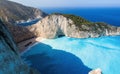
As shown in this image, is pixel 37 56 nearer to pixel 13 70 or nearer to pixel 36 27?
pixel 36 27

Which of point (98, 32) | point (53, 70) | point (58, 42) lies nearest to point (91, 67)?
point (53, 70)

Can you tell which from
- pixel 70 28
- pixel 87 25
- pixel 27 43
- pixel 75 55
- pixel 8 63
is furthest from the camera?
pixel 87 25

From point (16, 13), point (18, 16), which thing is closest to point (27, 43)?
point (18, 16)

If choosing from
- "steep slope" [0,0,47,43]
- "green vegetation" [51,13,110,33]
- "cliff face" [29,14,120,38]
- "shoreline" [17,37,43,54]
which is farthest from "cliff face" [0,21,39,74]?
"green vegetation" [51,13,110,33]

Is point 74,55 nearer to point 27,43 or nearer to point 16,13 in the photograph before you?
point 27,43

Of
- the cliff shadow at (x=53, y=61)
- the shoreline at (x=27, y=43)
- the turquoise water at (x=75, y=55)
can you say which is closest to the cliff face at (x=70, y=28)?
the turquoise water at (x=75, y=55)

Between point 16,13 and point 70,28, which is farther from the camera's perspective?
point 16,13
